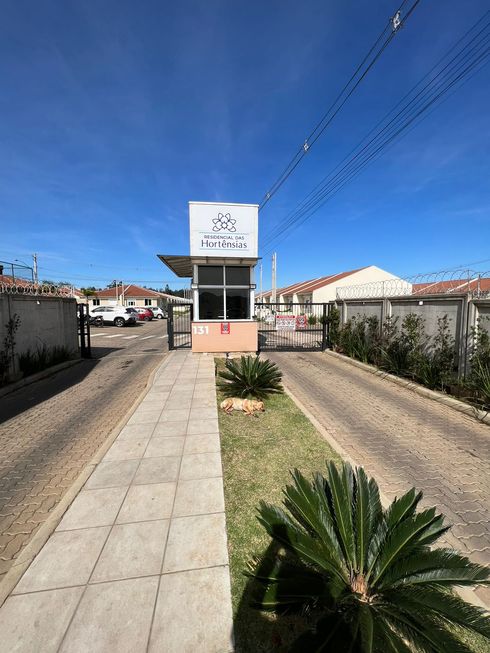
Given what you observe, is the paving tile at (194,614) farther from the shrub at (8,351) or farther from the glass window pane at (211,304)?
the glass window pane at (211,304)

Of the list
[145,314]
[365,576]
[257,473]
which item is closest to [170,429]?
[257,473]

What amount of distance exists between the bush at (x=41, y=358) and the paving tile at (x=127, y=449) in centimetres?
593

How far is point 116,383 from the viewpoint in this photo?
8625 millimetres

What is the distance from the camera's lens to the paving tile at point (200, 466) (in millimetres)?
3676

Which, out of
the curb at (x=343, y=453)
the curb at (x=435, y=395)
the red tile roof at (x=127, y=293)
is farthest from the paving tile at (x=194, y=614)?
the red tile roof at (x=127, y=293)

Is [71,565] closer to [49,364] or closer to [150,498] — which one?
[150,498]

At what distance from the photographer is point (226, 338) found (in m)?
11.6

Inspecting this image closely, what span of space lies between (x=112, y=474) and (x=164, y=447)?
2.76ft

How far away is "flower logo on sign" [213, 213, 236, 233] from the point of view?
1065cm

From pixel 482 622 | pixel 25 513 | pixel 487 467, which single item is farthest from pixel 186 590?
pixel 487 467

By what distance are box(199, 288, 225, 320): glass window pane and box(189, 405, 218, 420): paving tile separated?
5.75 meters

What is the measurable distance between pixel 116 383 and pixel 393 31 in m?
10.1

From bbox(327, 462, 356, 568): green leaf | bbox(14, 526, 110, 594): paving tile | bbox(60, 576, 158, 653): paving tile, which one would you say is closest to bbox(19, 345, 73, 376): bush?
bbox(14, 526, 110, 594): paving tile

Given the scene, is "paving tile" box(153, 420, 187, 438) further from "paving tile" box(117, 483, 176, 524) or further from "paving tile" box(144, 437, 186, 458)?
"paving tile" box(117, 483, 176, 524)
